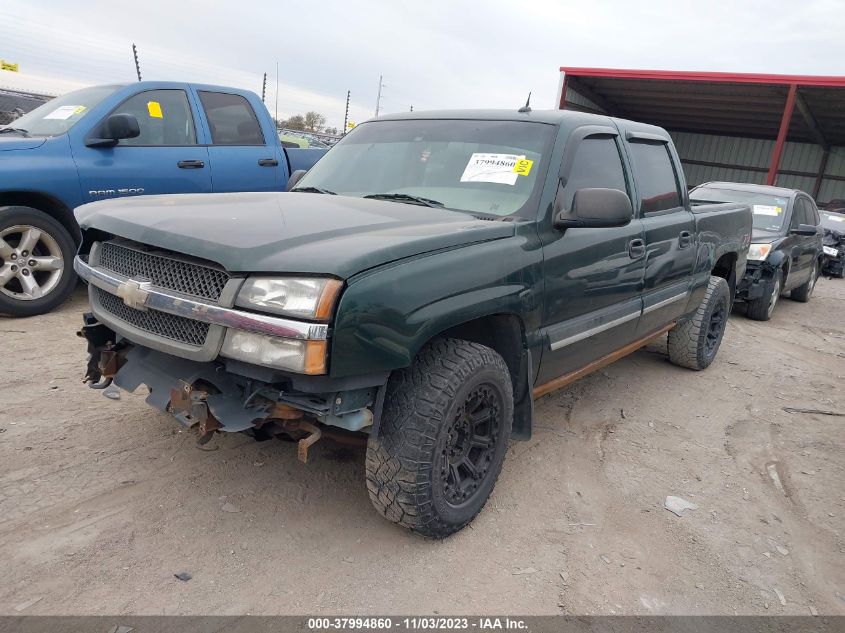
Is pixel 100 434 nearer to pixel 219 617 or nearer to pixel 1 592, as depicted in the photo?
pixel 1 592

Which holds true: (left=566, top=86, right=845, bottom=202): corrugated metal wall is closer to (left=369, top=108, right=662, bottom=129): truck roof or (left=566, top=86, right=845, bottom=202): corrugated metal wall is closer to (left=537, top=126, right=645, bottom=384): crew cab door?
(left=537, top=126, right=645, bottom=384): crew cab door

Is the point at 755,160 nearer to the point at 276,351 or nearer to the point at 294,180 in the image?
the point at 294,180

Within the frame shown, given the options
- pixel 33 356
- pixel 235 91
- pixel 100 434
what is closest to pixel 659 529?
pixel 100 434

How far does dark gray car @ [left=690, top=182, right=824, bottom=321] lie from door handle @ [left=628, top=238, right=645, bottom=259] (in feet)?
13.7

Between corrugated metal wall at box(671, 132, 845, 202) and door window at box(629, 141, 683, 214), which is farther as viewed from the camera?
corrugated metal wall at box(671, 132, 845, 202)

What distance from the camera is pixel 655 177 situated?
4156 mm

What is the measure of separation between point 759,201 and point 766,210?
10.2 inches

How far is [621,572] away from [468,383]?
3.37 feet

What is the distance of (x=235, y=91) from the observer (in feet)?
20.1

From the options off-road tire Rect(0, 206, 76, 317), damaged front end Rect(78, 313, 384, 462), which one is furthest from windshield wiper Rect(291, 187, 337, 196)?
off-road tire Rect(0, 206, 76, 317)

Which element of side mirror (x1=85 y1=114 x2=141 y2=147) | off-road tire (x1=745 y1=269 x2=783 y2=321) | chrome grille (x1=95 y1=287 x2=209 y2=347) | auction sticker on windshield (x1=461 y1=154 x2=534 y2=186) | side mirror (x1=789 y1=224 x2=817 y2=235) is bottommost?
off-road tire (x1=745 y1=269 x2=783 y2=321)

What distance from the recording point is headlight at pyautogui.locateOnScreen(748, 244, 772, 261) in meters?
7.50

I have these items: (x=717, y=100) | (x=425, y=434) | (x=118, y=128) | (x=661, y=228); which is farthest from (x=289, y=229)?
(x=717, y=100)

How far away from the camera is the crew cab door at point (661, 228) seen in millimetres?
3891
